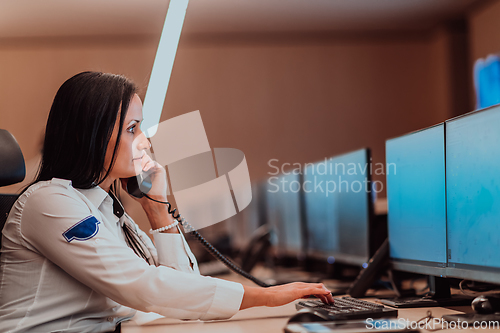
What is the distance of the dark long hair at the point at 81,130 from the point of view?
1153 millimetres

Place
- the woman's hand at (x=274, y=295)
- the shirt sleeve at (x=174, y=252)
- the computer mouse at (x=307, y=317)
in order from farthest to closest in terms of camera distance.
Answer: the shirt sleeve at (x=174, y=252), the woman's hand at (x=274, y=295), the computer mouse at (x=307, y=317)

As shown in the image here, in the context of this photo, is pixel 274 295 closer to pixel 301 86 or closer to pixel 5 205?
pixel 5 205

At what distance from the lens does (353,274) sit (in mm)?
2172

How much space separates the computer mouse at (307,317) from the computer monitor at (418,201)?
0.43 meters

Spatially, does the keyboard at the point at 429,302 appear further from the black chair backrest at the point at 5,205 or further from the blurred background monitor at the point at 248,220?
the blurred background monitor at the point at 248,220

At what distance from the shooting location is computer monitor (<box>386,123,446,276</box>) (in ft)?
4.00

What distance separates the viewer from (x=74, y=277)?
1070 millimetres

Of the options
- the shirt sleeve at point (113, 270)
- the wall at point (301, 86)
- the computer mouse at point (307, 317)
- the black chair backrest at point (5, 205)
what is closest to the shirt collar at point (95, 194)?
the shirt sleeve at point (113, 270)

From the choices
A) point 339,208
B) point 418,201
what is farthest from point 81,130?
point 339,208

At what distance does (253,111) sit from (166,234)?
3.70 metres

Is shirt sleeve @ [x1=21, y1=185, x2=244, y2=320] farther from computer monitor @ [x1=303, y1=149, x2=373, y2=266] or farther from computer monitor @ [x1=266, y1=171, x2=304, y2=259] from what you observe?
computer monitor @ [x1=266, y1=171, x2=304, y2=259]

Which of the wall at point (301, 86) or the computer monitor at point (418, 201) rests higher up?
the wall at point (301, 86)

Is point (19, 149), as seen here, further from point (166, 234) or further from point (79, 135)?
point (166, 234)

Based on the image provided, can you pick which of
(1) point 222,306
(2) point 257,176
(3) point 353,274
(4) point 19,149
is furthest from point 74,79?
(2) point 257,176
